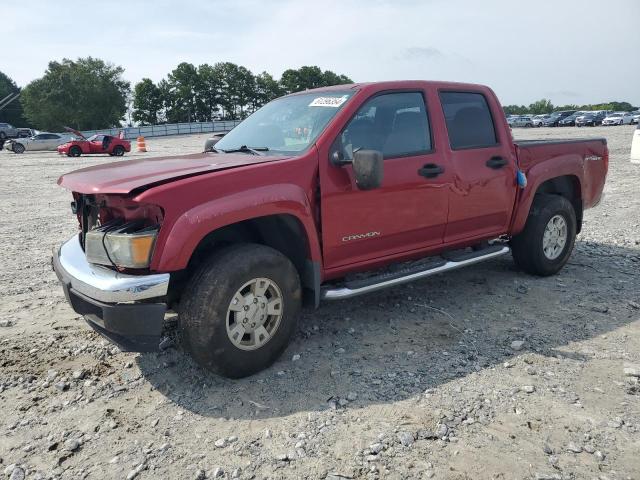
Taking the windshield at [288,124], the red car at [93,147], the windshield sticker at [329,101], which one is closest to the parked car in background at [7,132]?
the red car at [93,147]

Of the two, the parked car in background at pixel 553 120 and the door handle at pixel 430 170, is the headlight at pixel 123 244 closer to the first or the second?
the door handle at pixel 430 170

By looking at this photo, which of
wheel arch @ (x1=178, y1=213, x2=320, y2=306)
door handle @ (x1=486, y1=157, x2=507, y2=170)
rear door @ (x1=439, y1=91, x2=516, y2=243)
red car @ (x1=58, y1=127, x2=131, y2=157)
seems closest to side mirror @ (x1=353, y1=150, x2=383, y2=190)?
wheel arch @ (x1=178, y1=213, x2=320, y2=306)

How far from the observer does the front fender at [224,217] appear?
116 inches

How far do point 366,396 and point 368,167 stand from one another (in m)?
1.46

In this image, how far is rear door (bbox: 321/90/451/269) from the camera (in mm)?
3645

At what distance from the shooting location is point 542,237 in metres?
5.13

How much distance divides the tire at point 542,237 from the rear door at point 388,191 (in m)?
1.28

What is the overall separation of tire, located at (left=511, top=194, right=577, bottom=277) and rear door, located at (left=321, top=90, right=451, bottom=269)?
1.28 metres

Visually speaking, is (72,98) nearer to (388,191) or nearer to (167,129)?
(167,129)

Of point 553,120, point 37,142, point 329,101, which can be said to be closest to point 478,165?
point 329,101

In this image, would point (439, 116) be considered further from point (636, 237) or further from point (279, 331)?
point (636, 237)

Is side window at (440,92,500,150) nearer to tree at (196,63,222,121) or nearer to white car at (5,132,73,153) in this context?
white car at (5,132,73,153)

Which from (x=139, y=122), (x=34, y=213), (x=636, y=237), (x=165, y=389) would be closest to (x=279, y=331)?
(x=165, y=389)

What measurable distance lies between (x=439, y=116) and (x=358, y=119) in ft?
2.84
